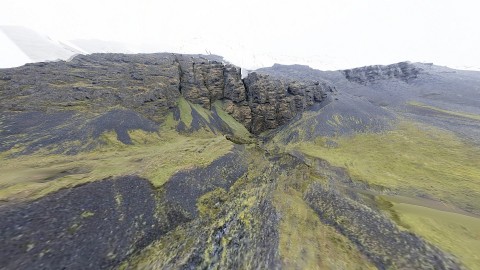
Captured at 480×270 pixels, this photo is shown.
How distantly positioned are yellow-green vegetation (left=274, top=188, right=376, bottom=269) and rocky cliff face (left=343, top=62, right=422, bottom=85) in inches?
4783

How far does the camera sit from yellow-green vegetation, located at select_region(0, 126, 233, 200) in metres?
22.9

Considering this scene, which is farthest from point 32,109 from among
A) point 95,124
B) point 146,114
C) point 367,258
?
point 367,258

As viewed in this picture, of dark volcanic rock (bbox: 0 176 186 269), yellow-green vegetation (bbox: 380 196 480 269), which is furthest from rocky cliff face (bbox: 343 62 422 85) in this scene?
dark volcanic rock (bbox: 0 176 186 269)

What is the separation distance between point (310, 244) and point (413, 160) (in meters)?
41.0

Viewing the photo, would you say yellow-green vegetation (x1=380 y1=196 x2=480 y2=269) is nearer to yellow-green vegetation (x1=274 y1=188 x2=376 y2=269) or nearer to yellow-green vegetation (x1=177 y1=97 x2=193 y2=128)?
yellow-green vegetation (x1=274 y1=188 x2=376 y2=269)

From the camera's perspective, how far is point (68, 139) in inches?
1471

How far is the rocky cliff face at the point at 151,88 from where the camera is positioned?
150 feet

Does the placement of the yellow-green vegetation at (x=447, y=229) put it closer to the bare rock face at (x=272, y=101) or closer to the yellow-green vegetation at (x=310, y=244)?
the yellow-green vegetation at (x=310, y=244)

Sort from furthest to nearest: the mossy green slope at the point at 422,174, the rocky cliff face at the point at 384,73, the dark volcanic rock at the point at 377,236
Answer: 1. the rocky cliff face at the point at 384,73
2. the mossy green slope at the point at 422,174
3. the dark volcanic rock at the point at 377,236

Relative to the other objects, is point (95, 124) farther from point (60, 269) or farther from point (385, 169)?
point (385, 169)

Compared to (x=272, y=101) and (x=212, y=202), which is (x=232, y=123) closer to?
(x=272, y=101)

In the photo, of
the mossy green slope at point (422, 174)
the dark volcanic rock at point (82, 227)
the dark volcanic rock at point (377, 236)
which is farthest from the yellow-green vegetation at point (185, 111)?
the dark volcanic rock at point (377, 236)

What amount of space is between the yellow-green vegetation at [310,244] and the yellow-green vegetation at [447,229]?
24.9 feet

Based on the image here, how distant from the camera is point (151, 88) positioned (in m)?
61.5
